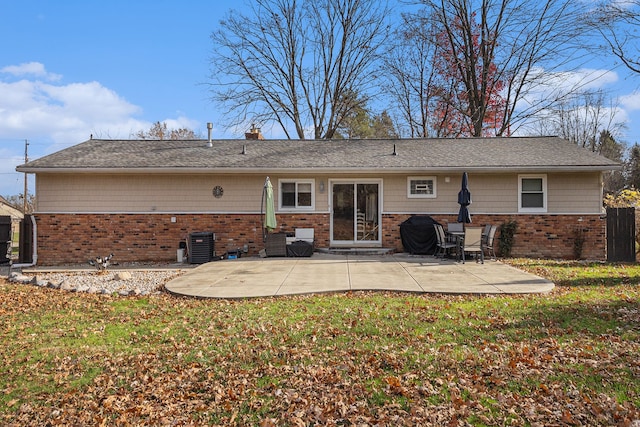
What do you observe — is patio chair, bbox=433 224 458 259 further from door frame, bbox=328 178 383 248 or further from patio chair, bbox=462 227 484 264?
door frame, bbox=328 178 383 248

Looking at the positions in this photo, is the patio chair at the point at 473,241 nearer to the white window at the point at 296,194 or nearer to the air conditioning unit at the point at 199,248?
the white window at the point at 296,194

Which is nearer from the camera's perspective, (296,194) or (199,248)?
(199,248)

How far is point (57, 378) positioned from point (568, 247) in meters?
13.3

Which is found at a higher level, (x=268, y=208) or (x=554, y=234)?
(x=268, y=208)

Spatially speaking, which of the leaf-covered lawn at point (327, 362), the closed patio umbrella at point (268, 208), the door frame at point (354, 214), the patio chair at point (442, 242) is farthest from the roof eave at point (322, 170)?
the leaf-covered lawn at point (327, 362)

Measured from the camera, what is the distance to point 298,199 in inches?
520

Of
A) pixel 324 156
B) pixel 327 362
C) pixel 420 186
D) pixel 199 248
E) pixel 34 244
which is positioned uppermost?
pixel 324 156

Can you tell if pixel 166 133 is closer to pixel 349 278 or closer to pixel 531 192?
pixel 531 192

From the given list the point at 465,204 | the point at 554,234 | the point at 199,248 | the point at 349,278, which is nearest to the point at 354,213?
the point at 465,204

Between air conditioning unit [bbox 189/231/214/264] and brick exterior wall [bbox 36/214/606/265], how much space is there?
82 cm

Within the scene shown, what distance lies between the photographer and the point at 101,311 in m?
6.51

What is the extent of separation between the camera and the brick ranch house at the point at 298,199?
1243cm

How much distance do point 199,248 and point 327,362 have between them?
8635 millimetres

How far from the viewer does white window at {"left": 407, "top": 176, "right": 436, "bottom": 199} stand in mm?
12961
